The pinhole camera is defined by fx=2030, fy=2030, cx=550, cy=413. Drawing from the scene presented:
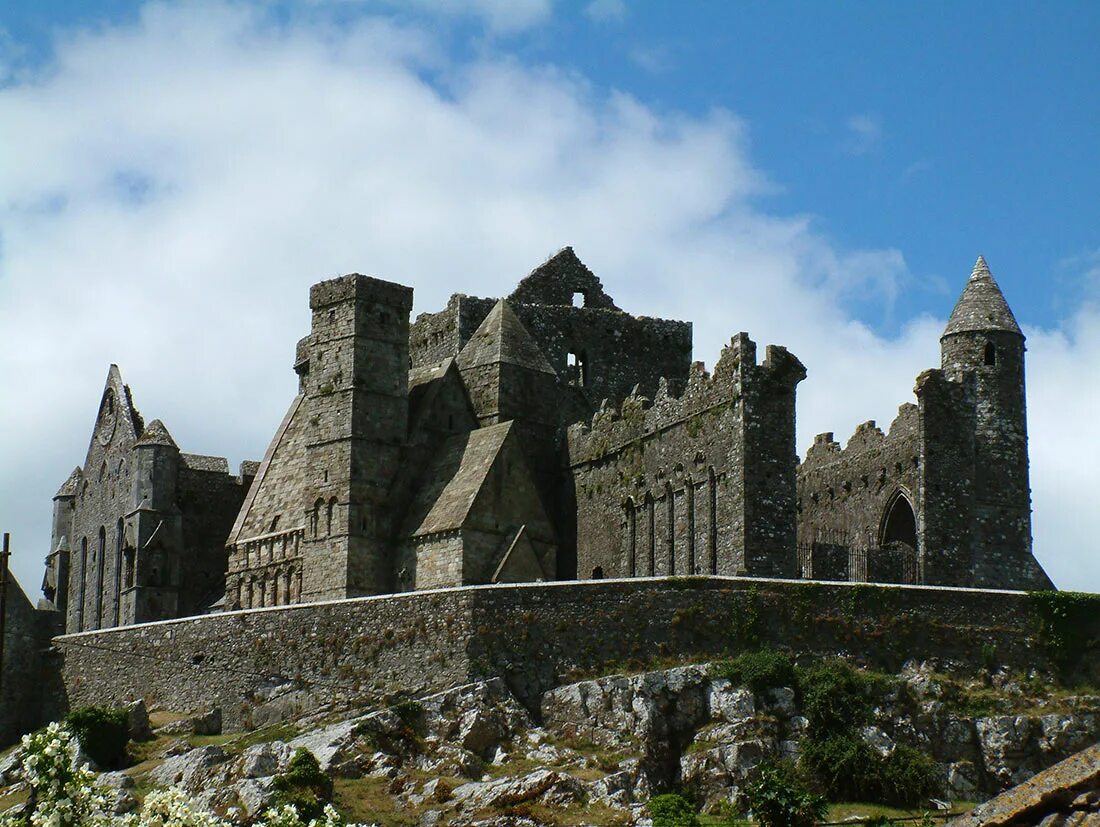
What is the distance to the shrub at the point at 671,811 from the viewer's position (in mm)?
46531

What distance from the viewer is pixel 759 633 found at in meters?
55.5

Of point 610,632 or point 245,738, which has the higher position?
point 610,632

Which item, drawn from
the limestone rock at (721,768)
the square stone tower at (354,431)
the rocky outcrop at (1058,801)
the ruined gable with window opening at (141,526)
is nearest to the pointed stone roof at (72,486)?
the ruined gable with window opening at (141,526)

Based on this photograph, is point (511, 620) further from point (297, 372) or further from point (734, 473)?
point (297, 372)

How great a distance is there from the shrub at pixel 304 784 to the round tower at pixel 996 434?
23.0 meters

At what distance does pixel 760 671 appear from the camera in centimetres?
5362

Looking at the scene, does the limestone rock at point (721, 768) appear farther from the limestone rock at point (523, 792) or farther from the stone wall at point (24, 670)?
the stone wall at point (24, 670)

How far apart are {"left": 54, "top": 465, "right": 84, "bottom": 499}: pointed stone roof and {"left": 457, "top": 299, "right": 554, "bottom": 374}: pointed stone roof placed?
2028cm

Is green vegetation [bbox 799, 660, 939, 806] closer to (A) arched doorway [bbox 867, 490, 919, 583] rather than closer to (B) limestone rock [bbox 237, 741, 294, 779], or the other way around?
(A) arched doorway [bbox 867, 490, 919, 583]

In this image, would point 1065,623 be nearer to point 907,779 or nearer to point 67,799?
point 907,779

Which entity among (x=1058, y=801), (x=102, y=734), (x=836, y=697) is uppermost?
(x=836, y=697)

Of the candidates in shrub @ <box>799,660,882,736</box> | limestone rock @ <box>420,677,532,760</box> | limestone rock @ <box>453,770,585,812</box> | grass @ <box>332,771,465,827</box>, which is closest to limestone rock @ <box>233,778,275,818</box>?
grass @ <box>332,771,465,827</box>

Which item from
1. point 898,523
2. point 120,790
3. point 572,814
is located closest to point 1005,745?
point 572,814

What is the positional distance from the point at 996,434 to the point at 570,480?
14869 millimetres
